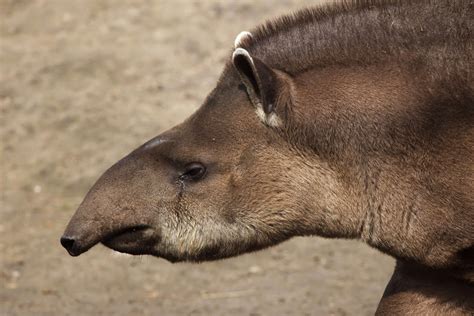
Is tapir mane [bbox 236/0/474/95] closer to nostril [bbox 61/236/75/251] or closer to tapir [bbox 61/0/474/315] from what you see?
tapir [bbox 61/0/474/315]

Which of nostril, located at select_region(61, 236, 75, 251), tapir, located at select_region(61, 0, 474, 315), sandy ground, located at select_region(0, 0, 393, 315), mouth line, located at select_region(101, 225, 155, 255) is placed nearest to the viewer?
tapir, located at select_region(61, 0, 474, 315)

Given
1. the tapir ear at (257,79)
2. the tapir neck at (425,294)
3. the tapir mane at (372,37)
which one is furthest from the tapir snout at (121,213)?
the tapir neck at (425,294)

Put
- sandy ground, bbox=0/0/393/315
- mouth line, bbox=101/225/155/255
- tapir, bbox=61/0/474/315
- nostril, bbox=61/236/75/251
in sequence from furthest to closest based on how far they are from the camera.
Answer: sandy ground, bbox=0/0/393/315, mouth line, bbox=101/225/155/255, nostril, bbox=61/236/75/251, tapir, bbox=61/0/474/315

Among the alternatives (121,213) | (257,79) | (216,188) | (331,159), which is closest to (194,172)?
(216,188)

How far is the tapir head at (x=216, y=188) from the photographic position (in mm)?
6562

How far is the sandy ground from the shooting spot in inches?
396

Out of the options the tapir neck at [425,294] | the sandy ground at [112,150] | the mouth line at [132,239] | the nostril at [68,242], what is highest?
the nostril at [68,242]

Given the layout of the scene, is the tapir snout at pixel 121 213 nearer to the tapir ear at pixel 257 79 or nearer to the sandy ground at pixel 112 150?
the tapir ear at pixel 257 79

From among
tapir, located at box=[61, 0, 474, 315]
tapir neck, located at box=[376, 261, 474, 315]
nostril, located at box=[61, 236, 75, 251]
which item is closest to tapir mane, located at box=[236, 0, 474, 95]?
tapir, located at box=[61, 0, 474, 315]

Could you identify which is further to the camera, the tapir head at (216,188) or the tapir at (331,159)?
the tapir head at (216,188)

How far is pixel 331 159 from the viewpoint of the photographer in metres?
6.53

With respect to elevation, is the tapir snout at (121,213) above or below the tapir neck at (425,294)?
above

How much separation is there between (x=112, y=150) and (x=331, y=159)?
251 inches

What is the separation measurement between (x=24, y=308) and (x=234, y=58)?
4297mm
